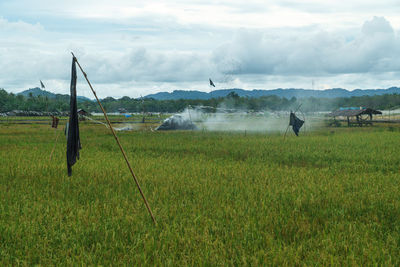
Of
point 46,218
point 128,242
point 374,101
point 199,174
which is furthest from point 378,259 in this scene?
point 374,101

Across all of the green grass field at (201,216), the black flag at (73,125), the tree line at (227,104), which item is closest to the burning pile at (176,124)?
the green grass field at (201,216)

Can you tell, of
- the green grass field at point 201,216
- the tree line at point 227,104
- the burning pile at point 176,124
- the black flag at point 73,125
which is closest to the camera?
the green grass field at point 201,216

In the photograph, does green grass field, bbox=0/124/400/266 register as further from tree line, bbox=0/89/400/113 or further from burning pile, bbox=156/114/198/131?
tree line, bbox=0/89/400/113

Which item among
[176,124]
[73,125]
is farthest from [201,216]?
[176,124]

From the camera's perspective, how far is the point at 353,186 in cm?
1053

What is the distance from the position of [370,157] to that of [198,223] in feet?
40.1

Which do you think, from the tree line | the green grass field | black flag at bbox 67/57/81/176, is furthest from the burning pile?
the tree line

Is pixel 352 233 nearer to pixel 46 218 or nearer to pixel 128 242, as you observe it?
pixel 128 242

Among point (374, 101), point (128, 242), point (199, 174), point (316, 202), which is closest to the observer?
point (128, 242)

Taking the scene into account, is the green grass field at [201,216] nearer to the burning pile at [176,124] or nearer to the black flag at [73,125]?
the black flag at [73,125]

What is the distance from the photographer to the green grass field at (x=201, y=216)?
5727mm

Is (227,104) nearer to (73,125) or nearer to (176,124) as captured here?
(176,124)

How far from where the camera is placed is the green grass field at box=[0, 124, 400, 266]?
18.8 ft

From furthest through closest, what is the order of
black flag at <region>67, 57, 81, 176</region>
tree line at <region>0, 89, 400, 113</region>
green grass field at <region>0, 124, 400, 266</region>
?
tree line at <region>0, 89, 400, 113</region> < black flag at <region>67, 57, 81, 176</region> < green grass field at <region>0, 124, 400, 266</region>
